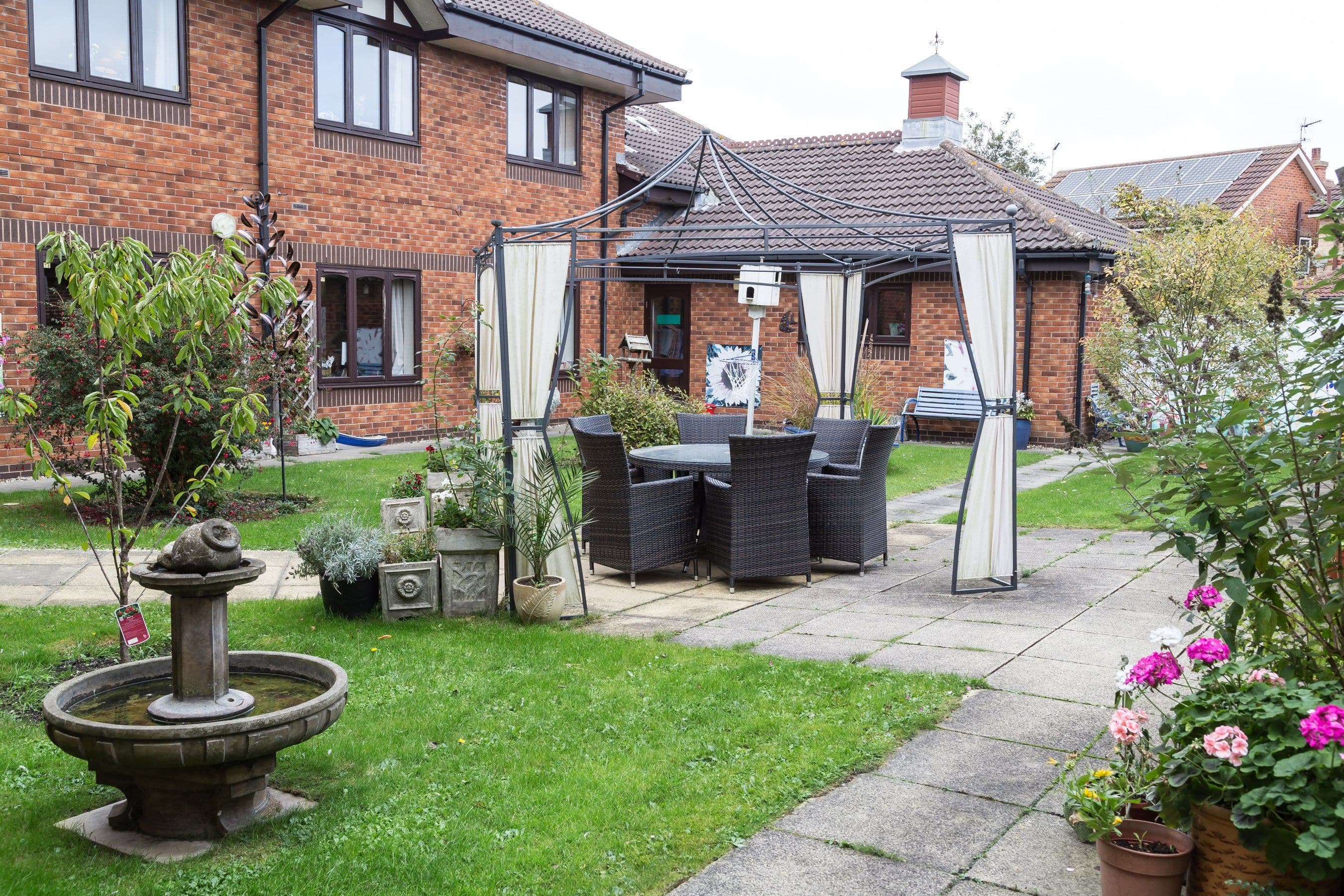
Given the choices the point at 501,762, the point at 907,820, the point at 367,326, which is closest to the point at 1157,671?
the point at 907,820

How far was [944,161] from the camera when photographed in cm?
1762

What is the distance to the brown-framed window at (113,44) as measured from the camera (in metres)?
10.9

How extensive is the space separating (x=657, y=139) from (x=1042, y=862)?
18470mm

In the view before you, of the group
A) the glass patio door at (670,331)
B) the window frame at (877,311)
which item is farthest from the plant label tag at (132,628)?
the glass patio door at (670,331)

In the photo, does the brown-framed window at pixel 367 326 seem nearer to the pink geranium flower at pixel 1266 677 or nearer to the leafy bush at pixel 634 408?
the leafy bush at pixel 634 408

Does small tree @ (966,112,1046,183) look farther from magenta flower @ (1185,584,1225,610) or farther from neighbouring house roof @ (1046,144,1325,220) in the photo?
magenta flower @ (1185,584,1225,610)

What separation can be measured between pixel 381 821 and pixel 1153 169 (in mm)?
28873

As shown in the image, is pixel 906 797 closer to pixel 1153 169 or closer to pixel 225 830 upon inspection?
pixel 225 830

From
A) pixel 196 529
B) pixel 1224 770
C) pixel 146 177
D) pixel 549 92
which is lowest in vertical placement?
pixel 1224 770

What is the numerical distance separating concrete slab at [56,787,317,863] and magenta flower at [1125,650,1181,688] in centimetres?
266

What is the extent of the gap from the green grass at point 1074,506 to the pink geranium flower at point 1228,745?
617 cm

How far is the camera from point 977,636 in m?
5.93

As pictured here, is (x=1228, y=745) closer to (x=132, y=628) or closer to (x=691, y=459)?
(x=132, y=628)

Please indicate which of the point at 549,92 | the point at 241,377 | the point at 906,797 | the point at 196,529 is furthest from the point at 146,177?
the point at 906,797
